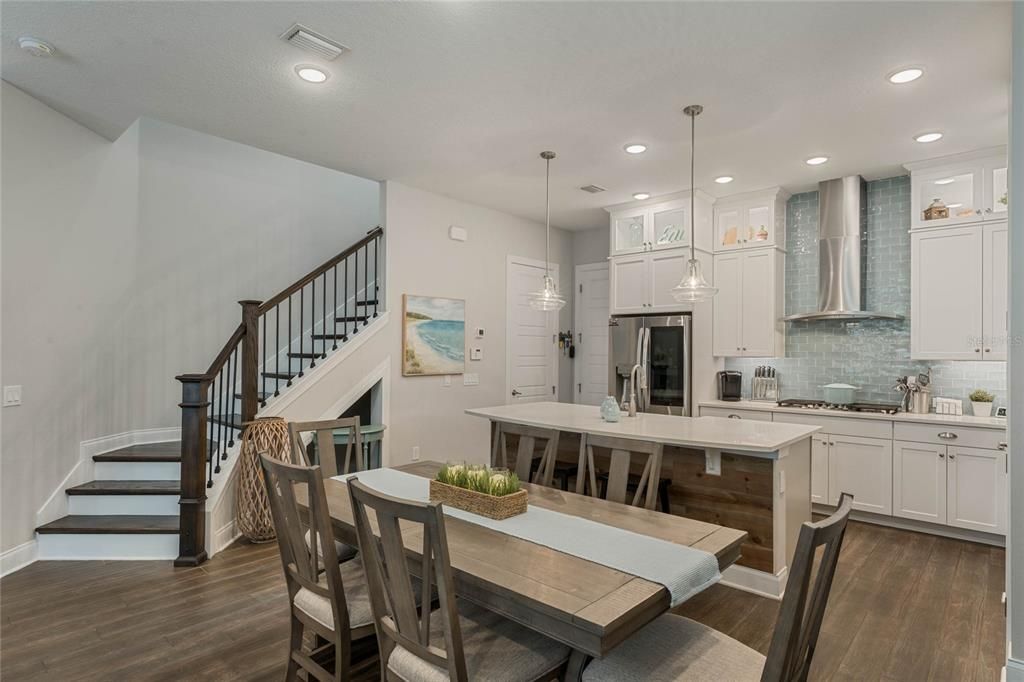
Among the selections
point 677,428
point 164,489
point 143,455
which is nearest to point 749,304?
A: point 677,428

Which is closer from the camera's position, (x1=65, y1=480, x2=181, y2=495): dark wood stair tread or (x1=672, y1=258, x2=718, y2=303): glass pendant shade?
(x1=672, y1=258, x2=718, y2=303): glass pendant shade

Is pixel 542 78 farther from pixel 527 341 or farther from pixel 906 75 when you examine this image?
pixel 527 341

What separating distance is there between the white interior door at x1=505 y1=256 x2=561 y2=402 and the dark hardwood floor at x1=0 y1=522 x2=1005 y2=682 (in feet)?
10.7

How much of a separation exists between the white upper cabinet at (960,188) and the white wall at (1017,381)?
2326mm

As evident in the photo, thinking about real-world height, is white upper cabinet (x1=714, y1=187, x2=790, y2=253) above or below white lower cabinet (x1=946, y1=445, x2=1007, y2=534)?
above

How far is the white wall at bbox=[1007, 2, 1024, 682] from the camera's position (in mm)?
2111

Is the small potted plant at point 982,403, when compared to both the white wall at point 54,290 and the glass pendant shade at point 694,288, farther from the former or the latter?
the white wall at point 54,290

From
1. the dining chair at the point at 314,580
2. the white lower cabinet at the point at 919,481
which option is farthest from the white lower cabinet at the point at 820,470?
the dining chair at the point at 314,580

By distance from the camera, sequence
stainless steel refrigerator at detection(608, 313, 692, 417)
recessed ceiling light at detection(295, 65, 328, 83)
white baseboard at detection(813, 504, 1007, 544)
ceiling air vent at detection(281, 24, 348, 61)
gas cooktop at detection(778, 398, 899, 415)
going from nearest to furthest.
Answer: ceiling air vent at detection(281, 24, 348, 61), recessed ceiling light at detection(295, 65, 328, 83), white baseboard at detection(813, 504, 1007, 544), gas cooktop at detection(778, 398, 899, 415), stainless steel refrigerator at detection(608, 313, 692, 417)

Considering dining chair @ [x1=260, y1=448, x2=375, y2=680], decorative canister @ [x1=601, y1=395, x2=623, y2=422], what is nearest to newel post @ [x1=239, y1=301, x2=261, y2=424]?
dining chair @ [x1=260, y1=448, x2=375, y2=680]

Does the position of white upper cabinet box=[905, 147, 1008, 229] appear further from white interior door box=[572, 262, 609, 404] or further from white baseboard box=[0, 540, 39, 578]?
white baseboard box=[0, 540, 39, 578]

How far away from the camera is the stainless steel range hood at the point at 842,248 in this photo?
189 inches

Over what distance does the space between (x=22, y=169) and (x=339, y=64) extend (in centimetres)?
224

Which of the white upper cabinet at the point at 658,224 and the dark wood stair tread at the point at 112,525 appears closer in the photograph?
the dark wood stair tread at the point at 112,525
